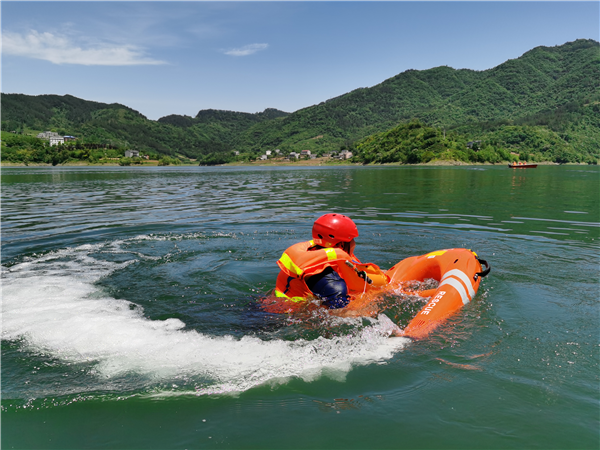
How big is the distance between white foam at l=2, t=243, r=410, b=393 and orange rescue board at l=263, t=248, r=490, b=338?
49 cm

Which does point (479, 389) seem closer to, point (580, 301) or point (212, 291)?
point (580, 301)

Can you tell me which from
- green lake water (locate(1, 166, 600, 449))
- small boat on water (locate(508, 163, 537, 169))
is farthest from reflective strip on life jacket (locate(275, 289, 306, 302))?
small boat on water (locate(508, 163, 537, 169))

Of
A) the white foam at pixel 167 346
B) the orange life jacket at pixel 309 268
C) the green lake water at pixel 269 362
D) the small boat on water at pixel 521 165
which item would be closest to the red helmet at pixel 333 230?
the orange life jacket at pixel 309 268

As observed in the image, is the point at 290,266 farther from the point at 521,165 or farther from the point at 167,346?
the point at 521,165

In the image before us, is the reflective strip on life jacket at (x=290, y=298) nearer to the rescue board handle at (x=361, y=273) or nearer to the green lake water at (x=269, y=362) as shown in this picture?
the green lake water at (x=269, y=362)

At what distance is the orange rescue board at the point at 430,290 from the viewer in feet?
16.7

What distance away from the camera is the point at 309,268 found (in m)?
5.00

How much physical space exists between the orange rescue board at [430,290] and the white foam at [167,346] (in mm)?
486

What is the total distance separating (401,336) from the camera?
4.69m

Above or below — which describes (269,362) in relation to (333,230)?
below

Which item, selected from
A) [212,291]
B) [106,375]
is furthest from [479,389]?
[212,291]

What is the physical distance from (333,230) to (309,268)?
2.24ft

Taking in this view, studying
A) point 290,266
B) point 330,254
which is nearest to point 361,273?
point 330,254

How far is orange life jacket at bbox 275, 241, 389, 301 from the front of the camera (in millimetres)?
4988
